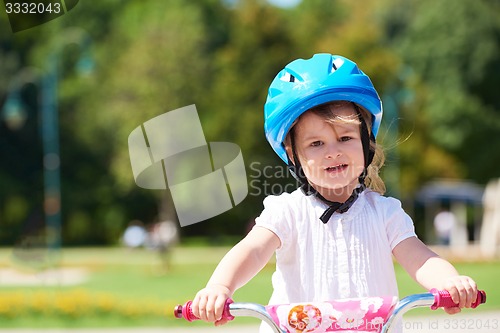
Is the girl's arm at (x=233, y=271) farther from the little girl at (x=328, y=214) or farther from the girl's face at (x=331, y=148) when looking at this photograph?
the girl's face at (x=331, y=148)

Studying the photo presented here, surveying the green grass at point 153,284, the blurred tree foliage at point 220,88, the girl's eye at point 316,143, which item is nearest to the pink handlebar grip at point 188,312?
the girl's eye at point 316,143

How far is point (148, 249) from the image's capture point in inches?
1371

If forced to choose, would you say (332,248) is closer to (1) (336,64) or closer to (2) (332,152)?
(2) (332,152)

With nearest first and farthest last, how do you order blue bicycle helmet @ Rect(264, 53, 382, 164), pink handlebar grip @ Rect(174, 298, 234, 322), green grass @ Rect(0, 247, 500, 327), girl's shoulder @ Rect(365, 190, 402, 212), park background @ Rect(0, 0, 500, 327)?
pink handlebar grip @ Rect(174, 298, 234, 322) < blue bicycle helmet @ Rect(264, 53, 382, 164) < girl's shoulder @ Rect(365, 190, 402, 212) < green grass @ Rect(0, 247, 500, 327) < park background @ Rect(0, 0, 500, 327)

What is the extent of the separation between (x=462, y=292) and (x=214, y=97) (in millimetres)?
37311

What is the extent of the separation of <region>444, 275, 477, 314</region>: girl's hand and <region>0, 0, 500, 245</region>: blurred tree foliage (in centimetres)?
3284

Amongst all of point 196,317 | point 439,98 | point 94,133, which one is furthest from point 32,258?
point 196,317

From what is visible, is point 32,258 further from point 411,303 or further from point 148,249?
point 411,303

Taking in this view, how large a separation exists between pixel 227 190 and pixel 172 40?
22.8ft

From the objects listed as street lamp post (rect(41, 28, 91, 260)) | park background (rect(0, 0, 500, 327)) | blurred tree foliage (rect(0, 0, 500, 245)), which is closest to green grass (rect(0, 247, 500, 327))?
park background (rect(0, 0, 500, 327))

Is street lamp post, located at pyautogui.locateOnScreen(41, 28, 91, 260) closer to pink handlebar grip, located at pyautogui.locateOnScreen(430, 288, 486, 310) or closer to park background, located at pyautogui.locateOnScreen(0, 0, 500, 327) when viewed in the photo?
park background, located at pyautogui.locateOnScreen(0, 0, 500, 327)

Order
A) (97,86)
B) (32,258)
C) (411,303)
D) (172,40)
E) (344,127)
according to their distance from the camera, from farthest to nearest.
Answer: (97,86), (172,40), (32,258), (344,127), (411,303)

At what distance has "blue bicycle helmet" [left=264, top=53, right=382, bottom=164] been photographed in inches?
123

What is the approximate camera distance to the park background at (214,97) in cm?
3828
